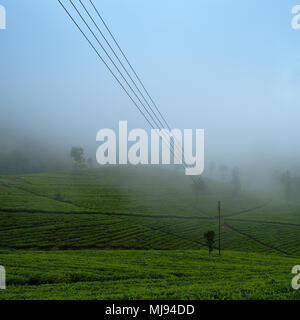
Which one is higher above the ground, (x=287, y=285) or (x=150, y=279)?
(x=287, y=285)

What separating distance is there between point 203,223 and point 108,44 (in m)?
83.7

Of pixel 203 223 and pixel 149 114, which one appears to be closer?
pixel 149 114

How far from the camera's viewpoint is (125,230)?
74250 mm

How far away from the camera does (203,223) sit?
8912 centimetres

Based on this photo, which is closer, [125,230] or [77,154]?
[125,230]

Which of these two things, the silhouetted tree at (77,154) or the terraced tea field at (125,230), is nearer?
the terraced tea field at (125,230)

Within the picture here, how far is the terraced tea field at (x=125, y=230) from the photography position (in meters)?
22.0

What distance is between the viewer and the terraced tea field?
22.0 metres

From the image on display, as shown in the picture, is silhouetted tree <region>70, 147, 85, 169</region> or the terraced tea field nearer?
the terraced tea field
